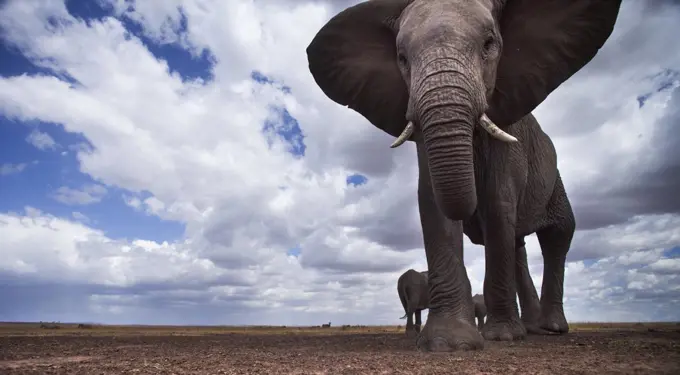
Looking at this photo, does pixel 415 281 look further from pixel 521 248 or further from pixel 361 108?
pixel 361 108

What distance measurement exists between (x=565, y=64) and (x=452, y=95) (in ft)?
11.4

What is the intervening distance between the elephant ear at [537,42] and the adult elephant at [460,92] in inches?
0.6

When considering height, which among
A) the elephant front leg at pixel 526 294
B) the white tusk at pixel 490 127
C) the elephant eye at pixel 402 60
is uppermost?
the elephant eye at pixel 402 60

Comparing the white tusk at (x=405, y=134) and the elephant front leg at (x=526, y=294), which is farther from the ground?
the white tusk at (x=405, y=134)

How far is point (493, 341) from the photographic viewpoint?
9.75m

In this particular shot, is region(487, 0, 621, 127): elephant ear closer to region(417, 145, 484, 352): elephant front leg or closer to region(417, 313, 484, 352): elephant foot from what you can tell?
region(417, 145, 484, 352): elephant front leg

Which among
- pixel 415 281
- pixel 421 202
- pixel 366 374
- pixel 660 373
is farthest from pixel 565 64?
pixel 415 281

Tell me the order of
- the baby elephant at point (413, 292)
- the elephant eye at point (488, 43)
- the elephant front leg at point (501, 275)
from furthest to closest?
1. the baby elephant at point (413, 292)
2. the elephant front leg at point (501, 275)
3. the elephant eye at point (488, 43)

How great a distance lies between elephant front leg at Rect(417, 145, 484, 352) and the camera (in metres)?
7.75

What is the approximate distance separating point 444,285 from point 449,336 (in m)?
0.86

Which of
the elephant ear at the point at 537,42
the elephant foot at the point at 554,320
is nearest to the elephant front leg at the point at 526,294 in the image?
the elephant foot at the point at 554,320

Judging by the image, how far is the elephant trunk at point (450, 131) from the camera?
21.7ft

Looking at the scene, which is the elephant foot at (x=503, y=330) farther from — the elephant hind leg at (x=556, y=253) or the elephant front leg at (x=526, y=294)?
the elephant front leg at (x=526, y=294)

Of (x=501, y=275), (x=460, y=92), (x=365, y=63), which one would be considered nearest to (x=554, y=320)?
(x=501, y=275)
